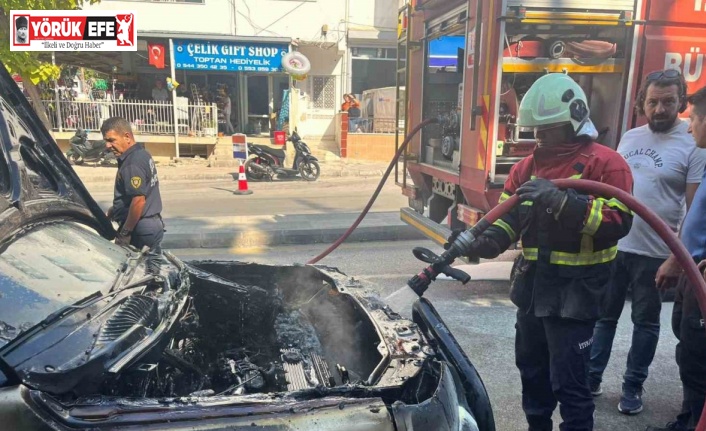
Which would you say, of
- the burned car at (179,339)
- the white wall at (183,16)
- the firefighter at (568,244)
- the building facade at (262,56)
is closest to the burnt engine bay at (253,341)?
the burned car at (179,339)

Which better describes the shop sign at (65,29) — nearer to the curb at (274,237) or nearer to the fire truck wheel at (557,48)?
the curb at (274,237)

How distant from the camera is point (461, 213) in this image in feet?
16.1

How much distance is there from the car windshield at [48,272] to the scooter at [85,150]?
43.6 ft

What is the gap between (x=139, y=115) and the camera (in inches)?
630

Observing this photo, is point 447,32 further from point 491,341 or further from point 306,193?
point 306,193

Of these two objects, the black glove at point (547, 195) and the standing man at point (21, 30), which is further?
the standing man at point (21, 30)

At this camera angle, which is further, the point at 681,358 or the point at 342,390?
the point at 681,358

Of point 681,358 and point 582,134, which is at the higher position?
point 582,134

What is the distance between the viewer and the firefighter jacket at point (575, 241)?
2293 millimetres

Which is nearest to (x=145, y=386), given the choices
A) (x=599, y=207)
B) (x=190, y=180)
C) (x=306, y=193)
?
(x=599, y=207)

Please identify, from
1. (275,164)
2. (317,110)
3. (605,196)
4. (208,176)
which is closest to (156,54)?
(208,176)

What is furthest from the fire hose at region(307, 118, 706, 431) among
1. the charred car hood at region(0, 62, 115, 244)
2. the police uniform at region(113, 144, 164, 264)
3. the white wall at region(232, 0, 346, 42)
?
the white wall at region(232, 0, 346, 42)

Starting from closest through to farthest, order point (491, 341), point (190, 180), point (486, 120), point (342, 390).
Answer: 1. point (342, 390)
2. point (491, 341)
3. point (486, 120)
4. point (190, 180)

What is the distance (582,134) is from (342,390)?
5.44 ft
